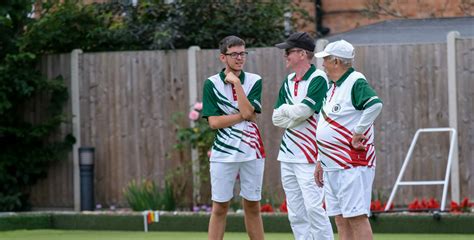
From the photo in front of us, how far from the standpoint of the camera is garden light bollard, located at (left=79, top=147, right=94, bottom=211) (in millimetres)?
15398

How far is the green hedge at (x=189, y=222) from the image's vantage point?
12.0 metres

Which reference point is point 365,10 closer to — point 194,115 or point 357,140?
point 194,115

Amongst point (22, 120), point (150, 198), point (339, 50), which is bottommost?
point (150, 198)

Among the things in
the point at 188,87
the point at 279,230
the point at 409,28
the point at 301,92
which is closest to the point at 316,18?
the point at 409,28

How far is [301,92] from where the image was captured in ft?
29.5

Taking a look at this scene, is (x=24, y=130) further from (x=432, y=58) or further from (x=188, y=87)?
(x=432, y=58)

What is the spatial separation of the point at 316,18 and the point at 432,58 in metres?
4.91

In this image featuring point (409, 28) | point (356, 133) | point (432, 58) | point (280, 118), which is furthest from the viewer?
point (409, 28)

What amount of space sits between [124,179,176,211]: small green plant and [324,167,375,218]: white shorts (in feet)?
21.8

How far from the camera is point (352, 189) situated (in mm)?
7988

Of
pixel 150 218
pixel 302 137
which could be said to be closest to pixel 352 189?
pixel 302 137

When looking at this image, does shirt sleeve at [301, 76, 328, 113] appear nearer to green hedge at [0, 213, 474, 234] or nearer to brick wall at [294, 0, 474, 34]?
green hedge at [0, 213, 474, 234]

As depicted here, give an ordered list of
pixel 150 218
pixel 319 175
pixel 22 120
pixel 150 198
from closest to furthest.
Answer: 1. pixel 319 175
2. pixel 150 218
3. pixel 150 198
4. pixel 22 120

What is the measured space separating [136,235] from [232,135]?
145 inches
